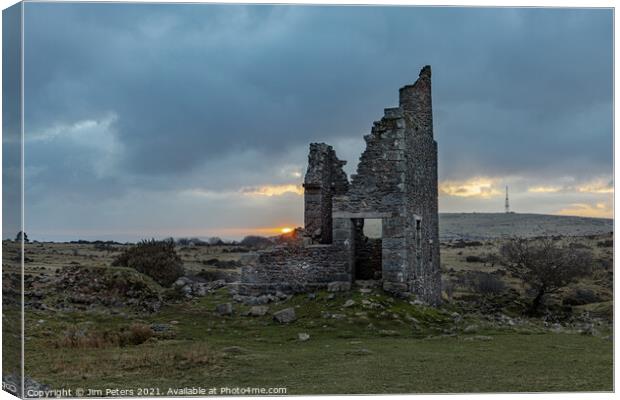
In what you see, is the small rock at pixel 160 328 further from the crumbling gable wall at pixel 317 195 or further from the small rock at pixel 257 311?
the crumbling gable wall at pixel 317 195

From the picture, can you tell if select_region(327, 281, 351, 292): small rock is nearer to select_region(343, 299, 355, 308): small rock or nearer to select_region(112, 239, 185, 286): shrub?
select_region(343, 299, 355, 308): small rock

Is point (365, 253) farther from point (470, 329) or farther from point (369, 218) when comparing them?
point (470, 329)

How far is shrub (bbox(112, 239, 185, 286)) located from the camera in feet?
91.9

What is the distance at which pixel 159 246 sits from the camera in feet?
95.7

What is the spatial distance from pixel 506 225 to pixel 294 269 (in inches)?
2831

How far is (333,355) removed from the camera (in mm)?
12695

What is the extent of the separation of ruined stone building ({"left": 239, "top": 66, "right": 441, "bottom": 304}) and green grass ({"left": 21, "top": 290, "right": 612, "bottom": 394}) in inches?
39.5

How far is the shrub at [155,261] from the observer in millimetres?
28016

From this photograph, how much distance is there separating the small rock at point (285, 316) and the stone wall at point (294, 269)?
79.2 inches

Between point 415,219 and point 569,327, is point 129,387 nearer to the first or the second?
point 415,219

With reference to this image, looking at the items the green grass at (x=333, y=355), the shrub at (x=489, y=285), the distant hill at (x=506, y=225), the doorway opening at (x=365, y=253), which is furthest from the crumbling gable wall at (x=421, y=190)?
the distant hill at (x=506, y=225)

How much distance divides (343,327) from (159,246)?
1560 cm

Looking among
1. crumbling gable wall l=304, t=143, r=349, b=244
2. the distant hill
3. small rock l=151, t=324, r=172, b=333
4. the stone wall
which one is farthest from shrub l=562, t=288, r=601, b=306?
the distant hill

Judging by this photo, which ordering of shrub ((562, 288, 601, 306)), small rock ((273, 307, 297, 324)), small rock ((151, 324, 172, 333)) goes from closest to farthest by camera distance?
small rock ((151, 324, 172, 333)) → small rock ((273, 307, 297, 324)) → shrub ((562, 288, 601, 306))
